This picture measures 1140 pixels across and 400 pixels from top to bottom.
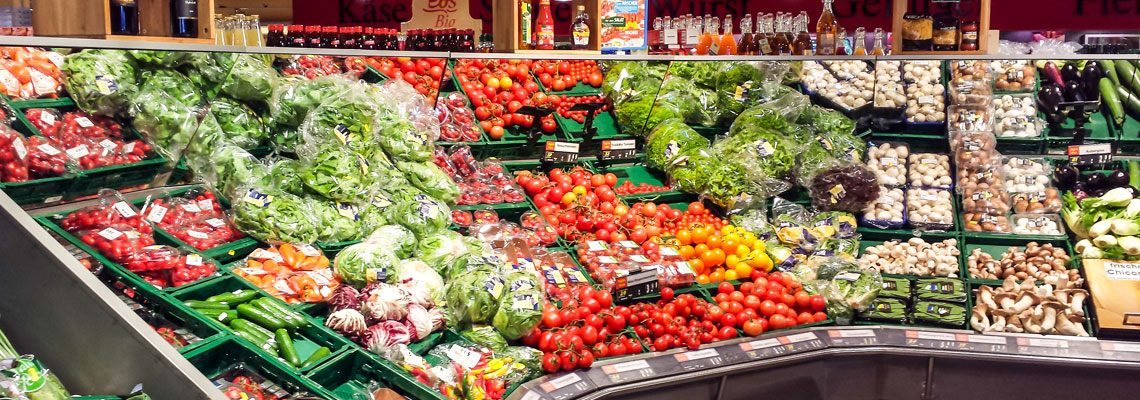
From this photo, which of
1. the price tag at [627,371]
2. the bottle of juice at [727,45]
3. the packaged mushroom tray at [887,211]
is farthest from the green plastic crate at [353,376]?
the bottle of juice at [727,45]

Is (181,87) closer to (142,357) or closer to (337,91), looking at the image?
(337,91)

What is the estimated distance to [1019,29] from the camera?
905 centimetres

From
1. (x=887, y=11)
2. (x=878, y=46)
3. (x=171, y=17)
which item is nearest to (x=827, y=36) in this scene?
(x=878, y=46)

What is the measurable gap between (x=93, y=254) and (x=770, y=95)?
357 cm

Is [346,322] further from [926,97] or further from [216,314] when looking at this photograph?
[926,97]

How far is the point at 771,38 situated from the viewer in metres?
5.56

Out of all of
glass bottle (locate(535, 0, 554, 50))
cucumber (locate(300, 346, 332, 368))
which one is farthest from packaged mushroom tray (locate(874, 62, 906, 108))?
cucumber (locate(300, 346, 332, 368))

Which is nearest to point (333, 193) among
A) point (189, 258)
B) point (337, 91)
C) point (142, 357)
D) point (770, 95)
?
point (337, 91)

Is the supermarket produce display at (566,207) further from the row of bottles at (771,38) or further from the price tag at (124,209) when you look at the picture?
the row of bottles at (771,38)

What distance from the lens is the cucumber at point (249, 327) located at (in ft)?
9.87

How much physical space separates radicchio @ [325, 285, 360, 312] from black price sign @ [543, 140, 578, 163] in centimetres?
166

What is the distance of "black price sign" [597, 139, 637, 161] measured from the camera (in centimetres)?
504

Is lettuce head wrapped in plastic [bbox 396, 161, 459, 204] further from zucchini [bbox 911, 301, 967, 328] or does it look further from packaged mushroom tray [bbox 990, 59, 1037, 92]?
packaged mushroom tray [bbox 990, 59, 1037, 92]

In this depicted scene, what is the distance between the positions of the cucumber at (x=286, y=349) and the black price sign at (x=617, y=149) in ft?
7.74
